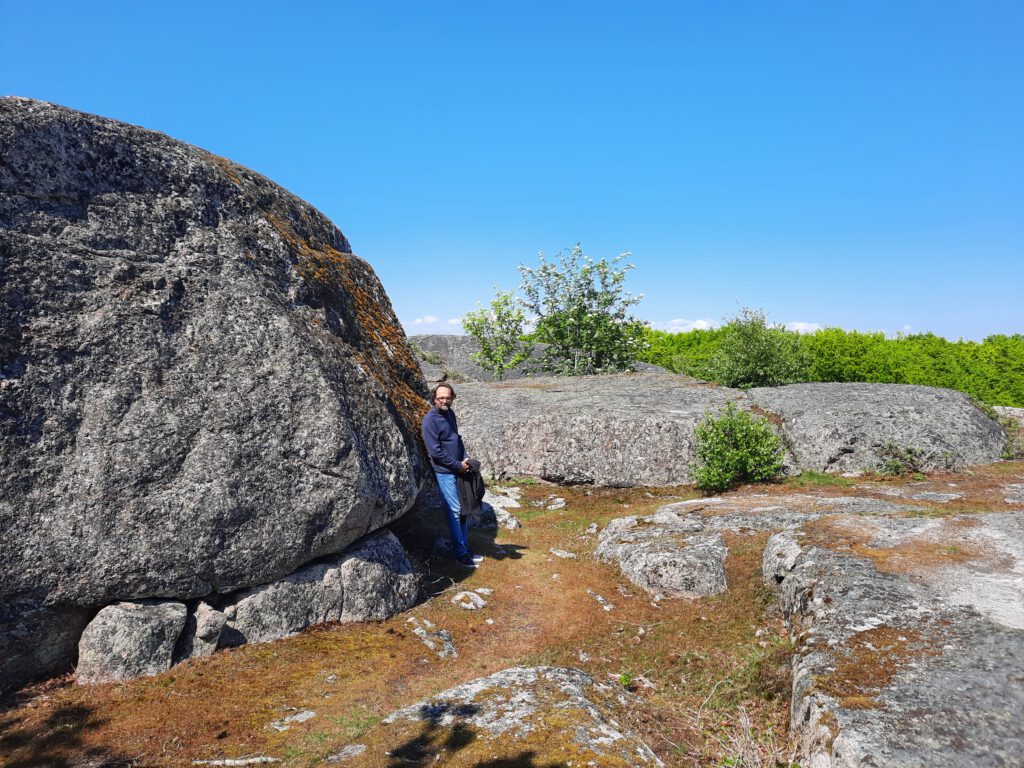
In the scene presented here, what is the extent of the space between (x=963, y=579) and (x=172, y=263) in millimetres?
10600

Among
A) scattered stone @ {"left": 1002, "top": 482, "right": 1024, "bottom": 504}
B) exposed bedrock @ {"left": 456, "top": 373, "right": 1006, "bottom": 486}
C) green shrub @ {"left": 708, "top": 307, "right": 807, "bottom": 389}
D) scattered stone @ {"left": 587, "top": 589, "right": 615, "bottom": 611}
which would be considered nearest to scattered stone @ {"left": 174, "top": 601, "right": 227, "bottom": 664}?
scattered stone @ {"left": 587, "top": 589, "right": 615, "bottom": 611}

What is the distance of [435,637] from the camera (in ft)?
28.1

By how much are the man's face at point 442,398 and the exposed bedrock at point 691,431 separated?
Answer: 6847 mm

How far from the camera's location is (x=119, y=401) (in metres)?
7.39

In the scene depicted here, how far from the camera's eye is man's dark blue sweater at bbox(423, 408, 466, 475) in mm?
10828

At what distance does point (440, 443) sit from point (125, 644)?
534cm

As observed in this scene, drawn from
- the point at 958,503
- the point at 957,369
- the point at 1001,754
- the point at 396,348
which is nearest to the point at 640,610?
the point at 1001,754

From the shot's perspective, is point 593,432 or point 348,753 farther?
point 593,432

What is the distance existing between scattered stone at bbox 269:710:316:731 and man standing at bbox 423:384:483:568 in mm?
4819

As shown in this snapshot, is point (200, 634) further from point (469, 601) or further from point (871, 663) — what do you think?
point (871, 663)

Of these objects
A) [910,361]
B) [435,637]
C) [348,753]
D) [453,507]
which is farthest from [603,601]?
[910,361]

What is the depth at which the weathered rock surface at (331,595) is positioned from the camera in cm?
791

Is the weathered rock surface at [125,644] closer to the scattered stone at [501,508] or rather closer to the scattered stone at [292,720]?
the scattered stone at [292,720]

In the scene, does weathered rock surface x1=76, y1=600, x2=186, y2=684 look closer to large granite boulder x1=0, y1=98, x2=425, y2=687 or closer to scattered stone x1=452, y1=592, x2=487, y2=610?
large granite boulder x1=0, y1=98, x2=425, y2=687
